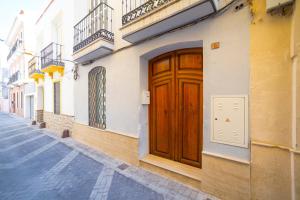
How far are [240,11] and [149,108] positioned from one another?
115 inches

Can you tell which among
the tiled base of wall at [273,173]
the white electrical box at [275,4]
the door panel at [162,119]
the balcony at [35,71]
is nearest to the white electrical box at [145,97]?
the door panel at [162,119]

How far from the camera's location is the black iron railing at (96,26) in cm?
492

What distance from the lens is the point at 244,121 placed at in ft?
8.59

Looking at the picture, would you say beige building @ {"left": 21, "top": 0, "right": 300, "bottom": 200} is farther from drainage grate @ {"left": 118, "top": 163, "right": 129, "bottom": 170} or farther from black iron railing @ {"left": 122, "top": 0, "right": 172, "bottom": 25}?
drainage grate @ {"left": 118, "top": 163, "right": 129, "bottom": 170}

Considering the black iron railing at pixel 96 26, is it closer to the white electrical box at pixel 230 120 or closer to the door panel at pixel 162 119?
the door panel at pixel 162 119

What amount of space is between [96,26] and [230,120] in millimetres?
5503

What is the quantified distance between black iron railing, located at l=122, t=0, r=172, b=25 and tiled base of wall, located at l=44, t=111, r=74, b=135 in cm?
507

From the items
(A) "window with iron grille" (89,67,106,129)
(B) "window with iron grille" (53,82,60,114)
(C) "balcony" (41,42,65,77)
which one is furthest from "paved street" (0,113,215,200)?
(C) "balcony" (41,42,65,77)

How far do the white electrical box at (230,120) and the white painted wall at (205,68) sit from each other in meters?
0.09

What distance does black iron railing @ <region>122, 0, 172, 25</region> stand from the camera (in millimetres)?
3449

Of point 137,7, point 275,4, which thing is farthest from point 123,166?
point 275,4

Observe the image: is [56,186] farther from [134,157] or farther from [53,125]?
[53,125]

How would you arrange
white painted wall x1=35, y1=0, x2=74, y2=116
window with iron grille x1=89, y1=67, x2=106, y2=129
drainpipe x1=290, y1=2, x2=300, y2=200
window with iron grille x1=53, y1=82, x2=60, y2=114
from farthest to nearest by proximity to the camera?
window with iron grille x1=53, y1=82, x2=60, y2=114 → white painted wall x1=35, y1=0, x2=74, y2=116 → window with iron grille x1=89, y1=67, x2=106, y2=129 → drainpipe x1=290, y1=2, x2=300, y2=200

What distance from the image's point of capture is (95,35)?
196 inches
